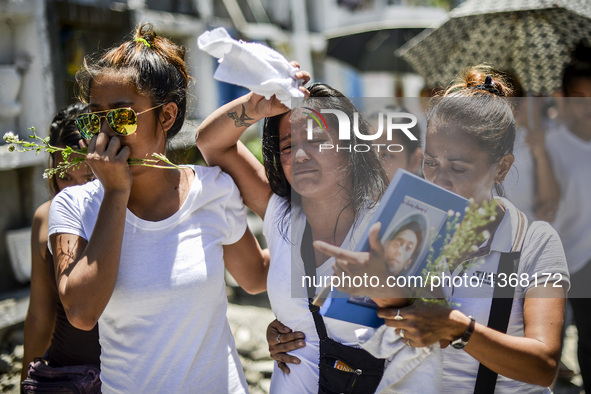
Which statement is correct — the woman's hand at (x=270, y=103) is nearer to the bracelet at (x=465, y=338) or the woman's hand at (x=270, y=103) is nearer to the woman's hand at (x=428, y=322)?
the woman's hand at (x=428, y=322)

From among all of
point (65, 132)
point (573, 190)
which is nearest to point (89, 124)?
point (65, 132)

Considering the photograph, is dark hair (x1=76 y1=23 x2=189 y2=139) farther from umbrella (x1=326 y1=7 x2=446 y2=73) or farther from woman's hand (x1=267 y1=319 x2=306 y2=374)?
umbrella (x1=326 y1=7 x2=446 y2=73)

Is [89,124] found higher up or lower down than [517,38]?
lower down

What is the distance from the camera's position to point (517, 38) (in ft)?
13.2

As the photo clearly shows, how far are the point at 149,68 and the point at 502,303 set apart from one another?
1365 millimetres

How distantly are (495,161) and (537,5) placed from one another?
2.49 m

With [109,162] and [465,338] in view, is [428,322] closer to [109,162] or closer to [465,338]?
[465,338]

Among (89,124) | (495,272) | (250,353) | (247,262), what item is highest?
(89,124)

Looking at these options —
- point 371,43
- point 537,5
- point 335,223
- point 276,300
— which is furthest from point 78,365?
Answer: point 371,43

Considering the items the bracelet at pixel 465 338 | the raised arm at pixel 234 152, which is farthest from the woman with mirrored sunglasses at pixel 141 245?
the bracelet at pixel 465 338

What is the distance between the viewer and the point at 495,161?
5.30 ft

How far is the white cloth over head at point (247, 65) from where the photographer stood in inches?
69.9

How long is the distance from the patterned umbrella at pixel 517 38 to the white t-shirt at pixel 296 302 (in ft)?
7.42

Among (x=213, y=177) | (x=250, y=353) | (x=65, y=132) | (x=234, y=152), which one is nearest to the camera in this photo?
(x=213, y=177)
